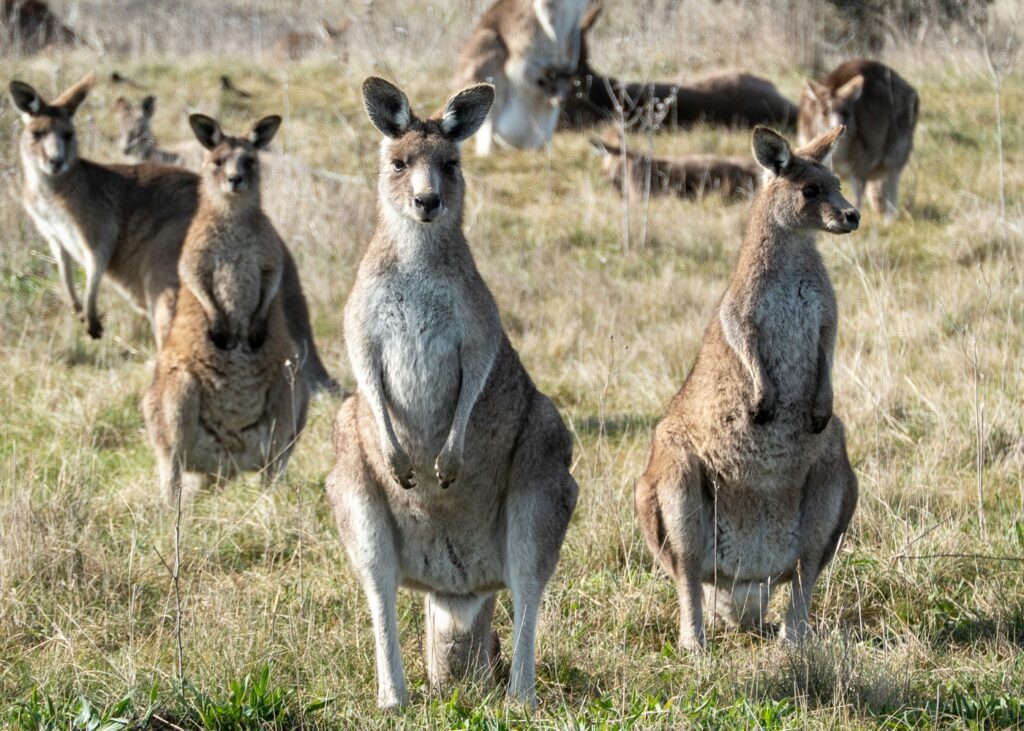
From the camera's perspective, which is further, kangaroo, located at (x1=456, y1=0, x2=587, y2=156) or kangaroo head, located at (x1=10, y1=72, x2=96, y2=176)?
kangaroo, located at (x1=456, y1=0, x2=587, y2=156)

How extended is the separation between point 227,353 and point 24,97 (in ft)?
9.33

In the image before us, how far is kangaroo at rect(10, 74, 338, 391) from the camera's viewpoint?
806cm

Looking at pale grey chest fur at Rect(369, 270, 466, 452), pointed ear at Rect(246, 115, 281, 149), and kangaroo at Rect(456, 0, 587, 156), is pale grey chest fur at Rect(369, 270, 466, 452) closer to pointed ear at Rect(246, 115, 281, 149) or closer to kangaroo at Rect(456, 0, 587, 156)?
pointed ear at Rect(246, 115, 281, 149)

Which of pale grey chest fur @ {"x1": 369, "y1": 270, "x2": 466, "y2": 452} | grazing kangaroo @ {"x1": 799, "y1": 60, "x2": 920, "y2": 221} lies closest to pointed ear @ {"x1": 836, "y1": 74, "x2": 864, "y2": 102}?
grazing kangaroo @ {"x1": 799, "y1": 60, "x2": 920, "y2": 221}

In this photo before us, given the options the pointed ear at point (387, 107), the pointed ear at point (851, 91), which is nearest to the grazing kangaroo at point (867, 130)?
the pointed ear at point (851, 91)

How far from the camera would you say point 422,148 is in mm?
3912

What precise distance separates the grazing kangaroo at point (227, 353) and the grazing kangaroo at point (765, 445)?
7.22 ft

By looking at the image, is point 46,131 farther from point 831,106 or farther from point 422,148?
point 831,106

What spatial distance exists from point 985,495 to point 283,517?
269 cm

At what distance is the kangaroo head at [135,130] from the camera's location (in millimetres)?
10445

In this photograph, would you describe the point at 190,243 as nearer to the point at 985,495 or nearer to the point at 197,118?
the point at 197,118

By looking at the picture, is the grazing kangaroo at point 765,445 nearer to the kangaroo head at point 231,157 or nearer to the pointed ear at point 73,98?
the kangaroo head at point 231,157

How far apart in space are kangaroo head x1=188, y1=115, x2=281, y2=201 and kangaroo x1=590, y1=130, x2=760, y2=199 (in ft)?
12.0

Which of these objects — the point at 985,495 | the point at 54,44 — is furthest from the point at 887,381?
the point at 54,44
